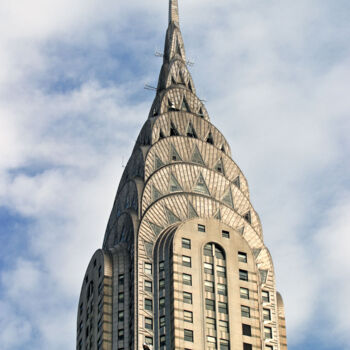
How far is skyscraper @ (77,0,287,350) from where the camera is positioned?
157 metres

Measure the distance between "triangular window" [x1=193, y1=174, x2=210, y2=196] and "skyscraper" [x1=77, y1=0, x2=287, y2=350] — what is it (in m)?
0.15

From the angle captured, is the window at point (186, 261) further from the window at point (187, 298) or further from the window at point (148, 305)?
the window at point (148, 305)

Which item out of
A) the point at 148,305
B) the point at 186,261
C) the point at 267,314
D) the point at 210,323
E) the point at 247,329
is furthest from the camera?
the point at 267,314

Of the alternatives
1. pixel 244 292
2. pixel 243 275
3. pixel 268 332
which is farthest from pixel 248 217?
pixel 268 332

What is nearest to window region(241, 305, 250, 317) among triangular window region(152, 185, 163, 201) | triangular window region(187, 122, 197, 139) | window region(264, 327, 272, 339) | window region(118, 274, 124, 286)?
window region(264, 327, 272, 339)

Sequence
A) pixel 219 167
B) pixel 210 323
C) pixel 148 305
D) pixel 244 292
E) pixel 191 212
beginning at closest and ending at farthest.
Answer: pixel 210 323, pixel 148 305, pixel 244 292, pixel 191 212, pixel 219 167

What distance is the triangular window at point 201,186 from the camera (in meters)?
174

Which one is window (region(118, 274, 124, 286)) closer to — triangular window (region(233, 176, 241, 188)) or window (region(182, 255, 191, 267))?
window (region(182, 255, 191, 267))

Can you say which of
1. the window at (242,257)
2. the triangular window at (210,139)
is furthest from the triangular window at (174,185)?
the window at (242,257)

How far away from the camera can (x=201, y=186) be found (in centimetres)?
17500

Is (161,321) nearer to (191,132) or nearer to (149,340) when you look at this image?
(149,340)

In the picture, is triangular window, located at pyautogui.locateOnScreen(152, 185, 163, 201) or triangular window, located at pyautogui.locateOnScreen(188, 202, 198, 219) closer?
triangular window, located at pyautogui.locateOnScreen(188, 202, 198, 219)

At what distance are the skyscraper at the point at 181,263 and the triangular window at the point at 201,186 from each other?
0.50ft

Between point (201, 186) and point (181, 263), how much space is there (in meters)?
17.2
